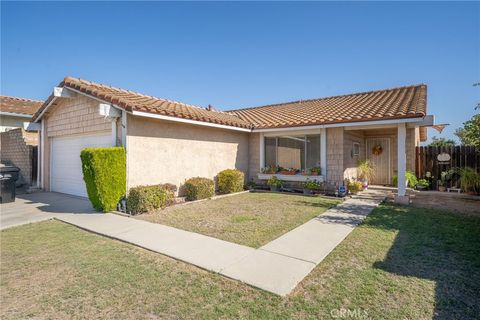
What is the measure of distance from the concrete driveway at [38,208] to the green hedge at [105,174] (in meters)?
0.72

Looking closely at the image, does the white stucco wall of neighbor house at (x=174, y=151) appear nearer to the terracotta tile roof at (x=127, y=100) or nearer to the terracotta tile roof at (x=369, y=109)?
the terracotta tile roof at (x=127, y=100)

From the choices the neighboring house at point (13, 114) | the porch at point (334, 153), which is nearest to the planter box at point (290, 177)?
the porch at point (334, 153)

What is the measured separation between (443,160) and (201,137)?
1187cm

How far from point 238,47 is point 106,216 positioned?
1045 cm

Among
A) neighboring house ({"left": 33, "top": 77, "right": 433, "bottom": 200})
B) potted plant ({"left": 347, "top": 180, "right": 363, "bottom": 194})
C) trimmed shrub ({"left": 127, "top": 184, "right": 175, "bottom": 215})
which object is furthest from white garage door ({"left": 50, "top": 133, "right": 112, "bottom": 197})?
potted plant ({"left": 347, "top": 180, "right": 363, "bottom": 194})

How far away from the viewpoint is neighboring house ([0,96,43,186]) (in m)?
13.4

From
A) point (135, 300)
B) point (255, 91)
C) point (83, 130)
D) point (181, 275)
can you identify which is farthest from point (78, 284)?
point (255, 91)

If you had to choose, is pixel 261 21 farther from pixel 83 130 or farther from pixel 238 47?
pixel 83 130

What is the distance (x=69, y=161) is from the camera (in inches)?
437

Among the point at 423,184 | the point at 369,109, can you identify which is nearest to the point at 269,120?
the point at 369,109

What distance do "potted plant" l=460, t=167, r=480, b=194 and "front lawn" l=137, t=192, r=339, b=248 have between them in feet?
18.9

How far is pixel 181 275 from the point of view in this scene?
3.85 m

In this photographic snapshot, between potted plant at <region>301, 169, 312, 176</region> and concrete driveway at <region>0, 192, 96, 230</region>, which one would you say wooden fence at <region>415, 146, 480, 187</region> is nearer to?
potted plant at <region>301, 169, 312, 176</region>

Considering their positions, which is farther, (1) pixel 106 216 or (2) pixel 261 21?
(2) pixel 261 21
